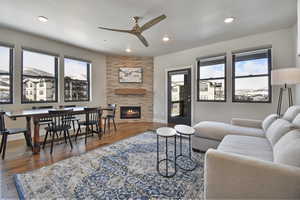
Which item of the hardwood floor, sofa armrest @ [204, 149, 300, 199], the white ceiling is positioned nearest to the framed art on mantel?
the white ceiling

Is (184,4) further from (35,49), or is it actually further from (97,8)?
(35,49)

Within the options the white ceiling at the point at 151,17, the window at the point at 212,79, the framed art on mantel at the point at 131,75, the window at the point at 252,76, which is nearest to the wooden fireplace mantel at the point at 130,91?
the framed art on mantel at the point at 131,75

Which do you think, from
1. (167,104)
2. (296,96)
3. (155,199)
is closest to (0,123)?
(155,199)

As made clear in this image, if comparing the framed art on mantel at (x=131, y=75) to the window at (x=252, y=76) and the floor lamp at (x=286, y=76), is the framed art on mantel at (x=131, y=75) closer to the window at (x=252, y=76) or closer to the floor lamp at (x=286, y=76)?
the window at (x=252, y=76)

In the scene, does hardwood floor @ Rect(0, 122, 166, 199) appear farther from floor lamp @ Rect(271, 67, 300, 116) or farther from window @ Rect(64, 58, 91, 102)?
floor lamp @ Rect(271, 67, 300, 116)

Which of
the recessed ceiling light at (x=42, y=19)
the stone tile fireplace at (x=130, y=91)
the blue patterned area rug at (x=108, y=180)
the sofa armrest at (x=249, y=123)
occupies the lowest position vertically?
the blue patterned area rug at (x=108, y=180)

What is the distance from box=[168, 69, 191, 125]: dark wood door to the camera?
522 cm

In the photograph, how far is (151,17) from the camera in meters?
2.91

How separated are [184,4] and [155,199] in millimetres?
2950

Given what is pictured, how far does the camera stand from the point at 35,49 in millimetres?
3885

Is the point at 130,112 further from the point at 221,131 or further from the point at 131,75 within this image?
the point at 221,131

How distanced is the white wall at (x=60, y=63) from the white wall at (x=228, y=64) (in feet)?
7.25

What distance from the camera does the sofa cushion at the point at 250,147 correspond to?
62.1 inches

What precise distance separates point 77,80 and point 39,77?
111 cm
